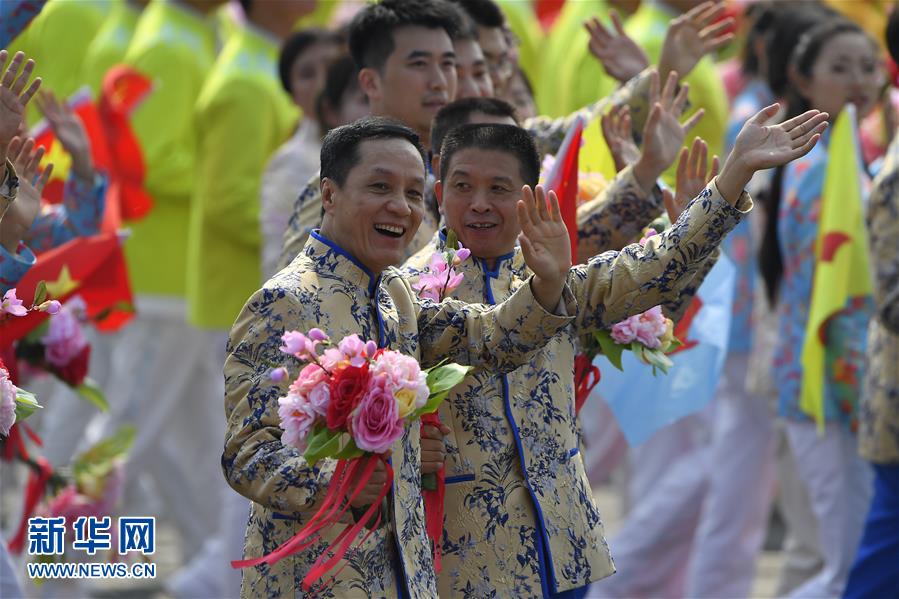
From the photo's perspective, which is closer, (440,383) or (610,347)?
(440,383)

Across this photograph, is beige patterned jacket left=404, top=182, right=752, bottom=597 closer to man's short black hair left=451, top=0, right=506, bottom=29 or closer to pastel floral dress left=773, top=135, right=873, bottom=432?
man's short black hair left=451, top=0, right=506, bottom=29

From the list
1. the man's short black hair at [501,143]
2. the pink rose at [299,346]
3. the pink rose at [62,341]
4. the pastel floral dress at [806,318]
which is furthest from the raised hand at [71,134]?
the pastel floral dress at [806,318]

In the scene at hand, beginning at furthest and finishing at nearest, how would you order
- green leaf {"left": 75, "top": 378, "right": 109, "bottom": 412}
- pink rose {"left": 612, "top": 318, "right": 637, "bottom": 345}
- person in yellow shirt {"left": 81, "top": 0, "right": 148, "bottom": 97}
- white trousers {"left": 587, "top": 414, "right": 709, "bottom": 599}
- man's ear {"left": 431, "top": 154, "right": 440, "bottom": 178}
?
person in yellow shirt {"left": 81, "top": 0, "right": 148, "bottom": 97} < white trousers {"left": 587, "top": 414, "right": 709, "bottom": 599} < green leaf {"left": 75, "top": 378, "right": 109, "bottom": 412} < man's ear {"left": 431, "top": 154, "right": 440, "bottom": 178} < pink rose {"left": 612, "top": 318, "right": 637, "bottom": 345}

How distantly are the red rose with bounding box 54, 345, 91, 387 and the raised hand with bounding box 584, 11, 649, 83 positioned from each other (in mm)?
1929

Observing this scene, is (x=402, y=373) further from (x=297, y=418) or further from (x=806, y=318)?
(x=806, y=318)

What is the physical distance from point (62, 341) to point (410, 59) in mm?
1454

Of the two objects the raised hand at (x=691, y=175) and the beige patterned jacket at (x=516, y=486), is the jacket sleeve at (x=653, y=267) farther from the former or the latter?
the raised hand at (x=691, y=175)

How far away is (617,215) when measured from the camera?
479cm

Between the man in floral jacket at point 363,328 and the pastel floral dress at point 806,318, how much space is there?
104 inches

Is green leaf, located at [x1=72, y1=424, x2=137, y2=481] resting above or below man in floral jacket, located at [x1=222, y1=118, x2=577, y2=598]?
above

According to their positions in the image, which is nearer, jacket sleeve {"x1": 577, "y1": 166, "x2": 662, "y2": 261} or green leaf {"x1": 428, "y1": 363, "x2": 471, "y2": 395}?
green leaf {"x1": 428, "y1": 363, "x2": 471, "y2": 395}

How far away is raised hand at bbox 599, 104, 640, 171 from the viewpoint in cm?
512

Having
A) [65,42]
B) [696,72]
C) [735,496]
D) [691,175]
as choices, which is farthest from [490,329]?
[65,42]

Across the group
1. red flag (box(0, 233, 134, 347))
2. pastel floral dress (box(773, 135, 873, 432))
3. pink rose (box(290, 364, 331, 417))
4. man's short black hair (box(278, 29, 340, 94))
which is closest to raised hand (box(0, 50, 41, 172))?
red flag (box(0, 233, 134, 347))
